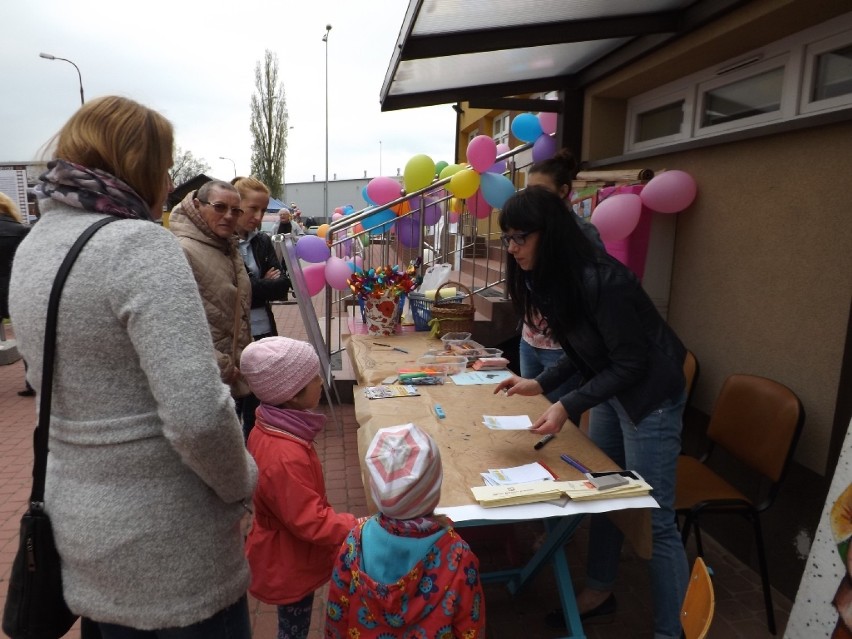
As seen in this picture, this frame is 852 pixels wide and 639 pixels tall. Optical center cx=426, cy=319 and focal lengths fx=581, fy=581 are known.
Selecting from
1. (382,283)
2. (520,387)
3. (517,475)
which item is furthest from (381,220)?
(517,475)

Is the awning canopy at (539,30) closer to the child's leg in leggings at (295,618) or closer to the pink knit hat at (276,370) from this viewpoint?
the pink knit hat at (276,370)

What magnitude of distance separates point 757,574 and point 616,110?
3.48 m

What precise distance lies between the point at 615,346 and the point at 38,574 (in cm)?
174

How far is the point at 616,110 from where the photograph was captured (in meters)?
4.72

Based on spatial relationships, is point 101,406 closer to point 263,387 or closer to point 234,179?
point 263,387

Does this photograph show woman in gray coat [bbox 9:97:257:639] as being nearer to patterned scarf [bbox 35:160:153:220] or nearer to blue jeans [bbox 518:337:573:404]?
patterned scarf [bbox 35:160:153:220]

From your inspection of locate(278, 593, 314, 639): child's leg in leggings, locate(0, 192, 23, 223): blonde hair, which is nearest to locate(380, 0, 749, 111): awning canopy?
locate(278, 593, 314, 639): child's leg in leggings

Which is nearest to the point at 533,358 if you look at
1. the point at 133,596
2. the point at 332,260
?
the point at 332,260

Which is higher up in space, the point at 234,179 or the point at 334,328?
the point at 234,179

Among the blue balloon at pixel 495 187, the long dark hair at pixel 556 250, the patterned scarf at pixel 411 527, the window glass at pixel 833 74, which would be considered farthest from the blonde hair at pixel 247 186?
the window glass at pixel 833 74

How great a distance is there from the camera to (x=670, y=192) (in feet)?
11.3

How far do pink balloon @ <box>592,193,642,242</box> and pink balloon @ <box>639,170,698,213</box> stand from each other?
86 millimetres

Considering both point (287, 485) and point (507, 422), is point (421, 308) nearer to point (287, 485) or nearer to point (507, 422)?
point (507, 422)

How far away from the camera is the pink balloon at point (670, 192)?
11.2ft
